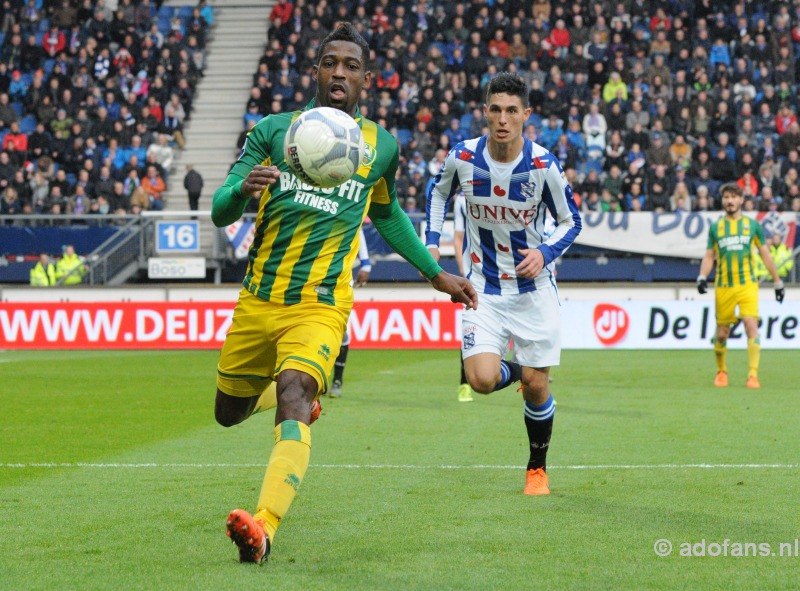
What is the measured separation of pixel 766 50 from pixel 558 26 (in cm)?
472

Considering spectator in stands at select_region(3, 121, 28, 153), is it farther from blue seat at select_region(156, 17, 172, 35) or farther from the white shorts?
the white shorts

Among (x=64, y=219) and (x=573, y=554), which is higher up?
(x=573, y=554)

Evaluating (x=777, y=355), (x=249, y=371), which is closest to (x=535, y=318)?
(x=249, y=371)

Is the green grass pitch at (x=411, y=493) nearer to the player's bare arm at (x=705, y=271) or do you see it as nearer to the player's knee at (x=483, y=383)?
the player's knee at (x=483, y=383)

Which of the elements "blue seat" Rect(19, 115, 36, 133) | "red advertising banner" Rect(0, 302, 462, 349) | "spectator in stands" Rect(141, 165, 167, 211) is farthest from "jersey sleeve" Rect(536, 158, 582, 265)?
"blue seat" Rect(19, 115, 36, 133)

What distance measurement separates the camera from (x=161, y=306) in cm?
2139

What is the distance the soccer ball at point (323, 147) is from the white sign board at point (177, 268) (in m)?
19.2

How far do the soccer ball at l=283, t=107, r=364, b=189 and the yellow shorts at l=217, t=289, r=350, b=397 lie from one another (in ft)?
2.11

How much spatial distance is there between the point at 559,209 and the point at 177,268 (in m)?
18.0

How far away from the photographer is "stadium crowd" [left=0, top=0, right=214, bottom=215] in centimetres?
2667

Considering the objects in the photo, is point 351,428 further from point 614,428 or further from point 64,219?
point 64,219

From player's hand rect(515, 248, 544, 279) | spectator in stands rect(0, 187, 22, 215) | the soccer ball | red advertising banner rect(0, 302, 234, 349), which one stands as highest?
the soccer ball

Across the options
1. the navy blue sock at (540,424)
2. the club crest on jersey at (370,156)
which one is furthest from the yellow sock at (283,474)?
the navy blue sock at (540,424)

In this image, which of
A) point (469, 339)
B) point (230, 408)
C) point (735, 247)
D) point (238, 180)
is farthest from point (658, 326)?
point (238, 180)
